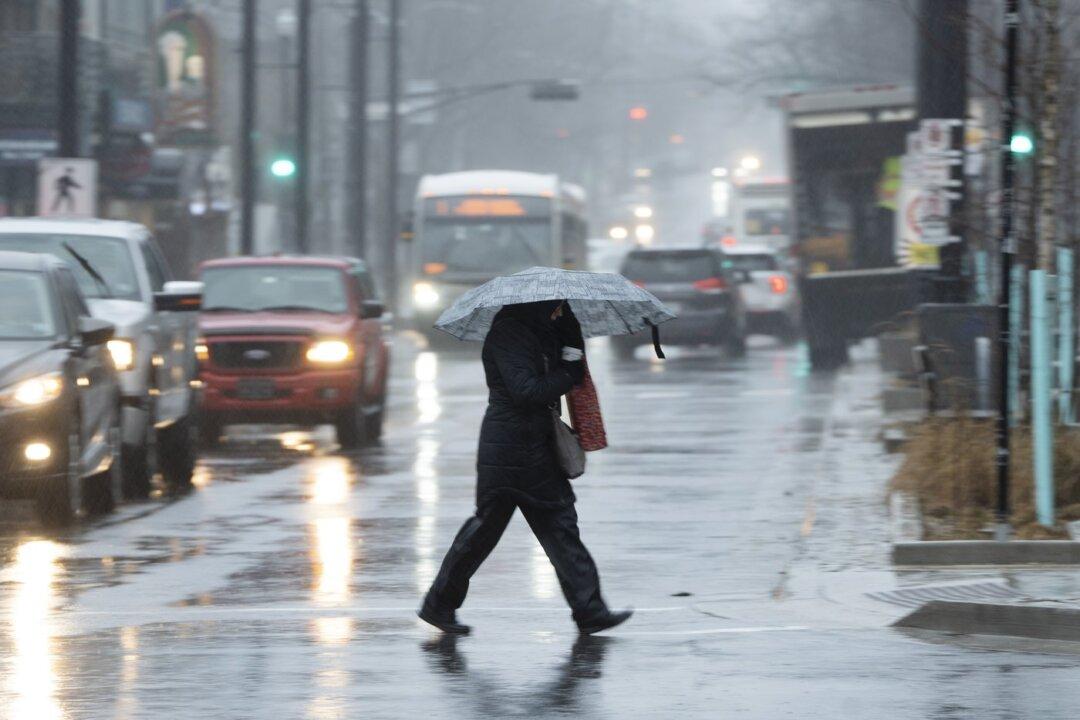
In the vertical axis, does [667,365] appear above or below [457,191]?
below

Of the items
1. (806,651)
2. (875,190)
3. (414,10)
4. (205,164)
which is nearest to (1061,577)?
(806,651)

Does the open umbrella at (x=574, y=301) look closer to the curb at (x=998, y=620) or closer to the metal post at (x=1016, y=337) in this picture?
the curb at (x=998, y=620)

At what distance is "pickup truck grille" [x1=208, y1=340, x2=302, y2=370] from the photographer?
69.3 feet

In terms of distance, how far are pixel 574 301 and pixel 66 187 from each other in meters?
15.6

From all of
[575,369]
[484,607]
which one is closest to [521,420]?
[575,369]

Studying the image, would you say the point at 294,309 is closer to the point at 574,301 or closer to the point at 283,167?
the point at 574,301

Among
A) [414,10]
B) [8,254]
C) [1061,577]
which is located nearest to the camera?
[1061,577]

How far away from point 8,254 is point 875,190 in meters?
20.5

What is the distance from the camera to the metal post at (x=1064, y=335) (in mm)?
14547

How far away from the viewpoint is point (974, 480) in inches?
521

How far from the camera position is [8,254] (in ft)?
49.7

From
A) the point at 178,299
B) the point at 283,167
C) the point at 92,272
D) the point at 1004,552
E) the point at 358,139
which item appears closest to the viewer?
the point at 1004,552

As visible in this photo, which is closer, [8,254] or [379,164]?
[8,254]

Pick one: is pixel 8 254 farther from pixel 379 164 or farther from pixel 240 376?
pixel 379 164
